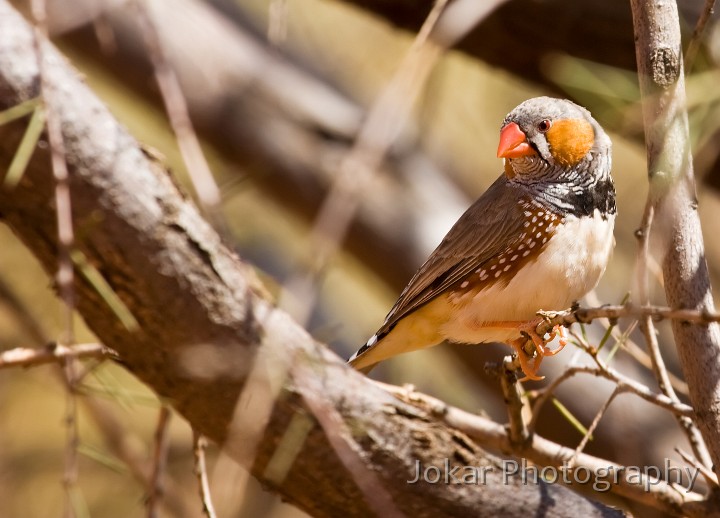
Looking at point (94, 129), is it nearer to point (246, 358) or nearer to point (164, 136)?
point (246, 358)

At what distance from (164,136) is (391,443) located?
11.5ft

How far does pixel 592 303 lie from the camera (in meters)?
3.09

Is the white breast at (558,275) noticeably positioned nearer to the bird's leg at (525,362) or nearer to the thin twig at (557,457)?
the bird's leg at (525,362)

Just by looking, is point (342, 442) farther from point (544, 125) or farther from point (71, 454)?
point (544, 125)

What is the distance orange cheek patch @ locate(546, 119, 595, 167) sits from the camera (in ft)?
8.13

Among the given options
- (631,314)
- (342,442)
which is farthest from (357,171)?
(342,442)

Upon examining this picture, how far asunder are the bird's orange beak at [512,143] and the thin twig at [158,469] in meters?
1.02

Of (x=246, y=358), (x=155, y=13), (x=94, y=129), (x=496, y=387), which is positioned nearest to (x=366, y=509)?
(x=246, y=358)

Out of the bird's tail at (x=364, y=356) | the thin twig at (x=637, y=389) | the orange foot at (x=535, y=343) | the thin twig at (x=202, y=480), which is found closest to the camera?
the thin twig at (x=202, y=480)

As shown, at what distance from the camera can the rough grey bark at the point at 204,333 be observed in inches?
74.6

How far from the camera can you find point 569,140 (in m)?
2.50

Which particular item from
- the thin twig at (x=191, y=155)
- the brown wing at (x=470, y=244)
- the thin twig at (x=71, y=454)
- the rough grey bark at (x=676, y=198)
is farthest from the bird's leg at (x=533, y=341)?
the thin twig at (x=71, y=454)

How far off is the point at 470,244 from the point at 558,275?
0.35 m

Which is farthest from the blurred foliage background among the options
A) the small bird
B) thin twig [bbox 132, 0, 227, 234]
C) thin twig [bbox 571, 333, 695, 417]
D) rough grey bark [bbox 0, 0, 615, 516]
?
thin twig [bbox 132, 0, 227, 234]
